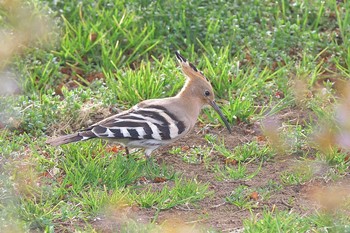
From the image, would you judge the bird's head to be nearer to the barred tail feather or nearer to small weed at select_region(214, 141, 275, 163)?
small weed at select_region(214, 141, 275, 163)

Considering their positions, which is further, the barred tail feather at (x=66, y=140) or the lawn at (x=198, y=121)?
the barred tail feather at (x=66, y=140)

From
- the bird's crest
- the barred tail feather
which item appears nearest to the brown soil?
the bird's crest

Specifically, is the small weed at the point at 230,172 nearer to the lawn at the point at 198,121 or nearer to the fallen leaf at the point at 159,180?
the lawn at the point at 198,121

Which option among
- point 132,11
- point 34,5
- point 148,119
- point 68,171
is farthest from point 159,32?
point 68,171

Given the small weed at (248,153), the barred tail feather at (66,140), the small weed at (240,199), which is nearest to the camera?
the small weed at (240,199)

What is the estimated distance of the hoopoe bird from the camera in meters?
5.75

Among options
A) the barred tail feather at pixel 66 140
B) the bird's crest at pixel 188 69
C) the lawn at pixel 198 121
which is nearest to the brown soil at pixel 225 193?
the lawn at pixel 198 121

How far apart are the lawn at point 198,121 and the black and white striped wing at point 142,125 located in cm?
18

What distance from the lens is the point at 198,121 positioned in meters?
6.69

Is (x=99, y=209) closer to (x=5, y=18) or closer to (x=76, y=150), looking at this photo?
(x=76, y=150)

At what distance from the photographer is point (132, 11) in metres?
7.42

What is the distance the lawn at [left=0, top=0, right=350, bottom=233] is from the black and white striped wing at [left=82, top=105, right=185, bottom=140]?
0.59 ft

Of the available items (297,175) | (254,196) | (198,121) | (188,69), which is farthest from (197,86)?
(254,196)

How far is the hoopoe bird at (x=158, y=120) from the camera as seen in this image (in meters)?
5.75
